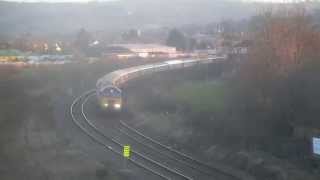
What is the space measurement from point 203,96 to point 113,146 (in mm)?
10107

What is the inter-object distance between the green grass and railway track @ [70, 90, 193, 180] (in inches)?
206

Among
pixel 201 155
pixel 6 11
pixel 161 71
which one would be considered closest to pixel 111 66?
pixel 161 71

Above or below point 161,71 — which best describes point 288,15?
above

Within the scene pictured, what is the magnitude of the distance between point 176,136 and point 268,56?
617 cm

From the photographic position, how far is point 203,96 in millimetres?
33438

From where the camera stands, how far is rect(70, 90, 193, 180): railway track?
65.1ft

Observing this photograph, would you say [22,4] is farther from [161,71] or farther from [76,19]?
[161,71]

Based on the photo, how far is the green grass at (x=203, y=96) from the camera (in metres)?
29.2

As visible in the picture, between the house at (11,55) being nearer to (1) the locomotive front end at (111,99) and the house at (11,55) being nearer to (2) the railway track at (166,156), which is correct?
(1) the locomotive front end at (111,99)

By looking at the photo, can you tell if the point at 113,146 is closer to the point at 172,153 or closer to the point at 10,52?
the point at 172,153

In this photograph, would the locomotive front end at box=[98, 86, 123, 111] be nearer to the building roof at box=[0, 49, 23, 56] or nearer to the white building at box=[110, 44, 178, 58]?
the white building at box=[110, 44, 178, 58]

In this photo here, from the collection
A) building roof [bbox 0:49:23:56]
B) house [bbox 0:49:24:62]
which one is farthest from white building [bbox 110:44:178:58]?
building roof [bbox 0:49:23:56]

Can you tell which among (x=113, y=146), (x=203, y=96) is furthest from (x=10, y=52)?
(x=113, y=146)

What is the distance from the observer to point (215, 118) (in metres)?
26.2
